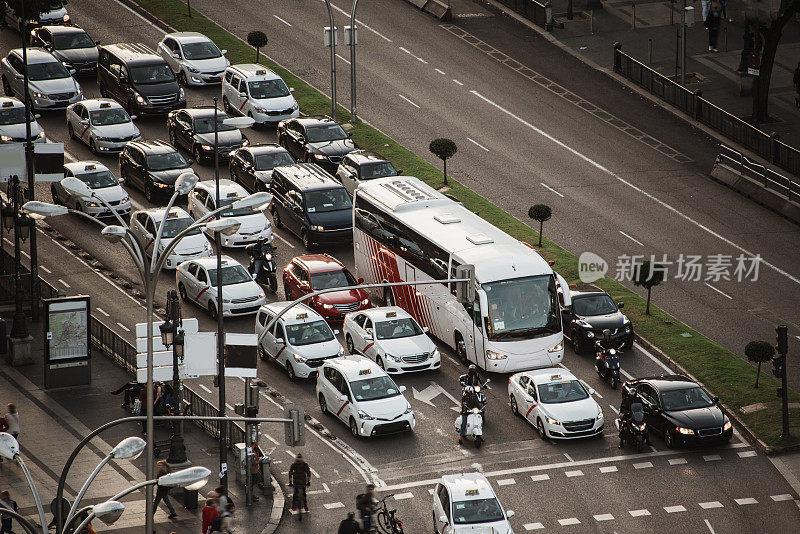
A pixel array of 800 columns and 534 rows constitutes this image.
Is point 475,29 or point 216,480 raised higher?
point 475,29

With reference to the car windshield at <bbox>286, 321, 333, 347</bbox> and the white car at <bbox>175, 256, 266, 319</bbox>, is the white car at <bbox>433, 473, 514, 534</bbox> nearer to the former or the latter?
the car windshield at <bbox>286, 321, 333, 347</bbox>

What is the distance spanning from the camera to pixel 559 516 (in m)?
35.3

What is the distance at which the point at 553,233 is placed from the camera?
52.1 meters

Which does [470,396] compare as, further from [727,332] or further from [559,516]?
[727,332]

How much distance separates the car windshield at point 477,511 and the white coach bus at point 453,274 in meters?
9.47

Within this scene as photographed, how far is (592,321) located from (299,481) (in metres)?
13.2

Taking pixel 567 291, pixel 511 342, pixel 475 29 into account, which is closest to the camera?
pixel 511 342

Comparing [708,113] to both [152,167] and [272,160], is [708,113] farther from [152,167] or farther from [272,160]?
[152,167]

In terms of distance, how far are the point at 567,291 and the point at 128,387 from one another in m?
14.3

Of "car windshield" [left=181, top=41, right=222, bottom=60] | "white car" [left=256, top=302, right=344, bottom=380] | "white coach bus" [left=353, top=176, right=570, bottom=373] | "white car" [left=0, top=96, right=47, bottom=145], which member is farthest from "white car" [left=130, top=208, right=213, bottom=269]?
"car windshield" [left=181, top=41, right=222, bottom=60]

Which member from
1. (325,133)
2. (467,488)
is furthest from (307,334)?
(325,133)

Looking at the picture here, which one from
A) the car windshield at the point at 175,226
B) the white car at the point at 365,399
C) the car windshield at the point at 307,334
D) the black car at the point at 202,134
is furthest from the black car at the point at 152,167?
the white car at the point at 365,399

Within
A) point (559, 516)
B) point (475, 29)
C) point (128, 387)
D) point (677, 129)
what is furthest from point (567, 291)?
point (475, 29)

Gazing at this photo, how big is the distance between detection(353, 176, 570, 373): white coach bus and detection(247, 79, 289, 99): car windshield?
12372mm
